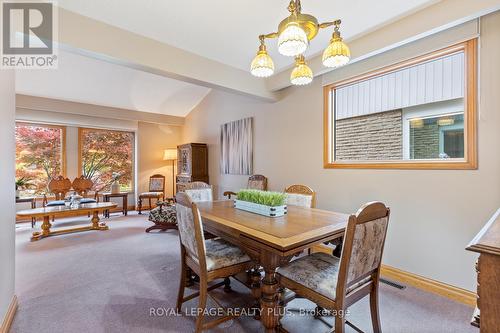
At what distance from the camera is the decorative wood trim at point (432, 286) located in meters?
2.06

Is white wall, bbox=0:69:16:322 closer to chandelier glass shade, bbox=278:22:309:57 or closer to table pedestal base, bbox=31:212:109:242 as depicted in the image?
chandelier glass shade, bbox=278:22:309:57

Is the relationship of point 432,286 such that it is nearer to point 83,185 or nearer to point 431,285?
point 431,285

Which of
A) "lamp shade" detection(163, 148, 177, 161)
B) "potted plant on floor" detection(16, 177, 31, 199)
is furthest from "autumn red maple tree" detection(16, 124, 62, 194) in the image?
"lamp shade" detection(163, 148, 177, 161)

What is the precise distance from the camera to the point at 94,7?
214 centimetres

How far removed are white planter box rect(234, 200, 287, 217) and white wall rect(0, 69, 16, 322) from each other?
1775 mm

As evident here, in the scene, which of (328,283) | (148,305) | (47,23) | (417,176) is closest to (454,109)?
(417,176)

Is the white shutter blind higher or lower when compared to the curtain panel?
higher

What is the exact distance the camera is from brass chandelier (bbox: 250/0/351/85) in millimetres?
1377

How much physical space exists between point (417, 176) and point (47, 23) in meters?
3.74

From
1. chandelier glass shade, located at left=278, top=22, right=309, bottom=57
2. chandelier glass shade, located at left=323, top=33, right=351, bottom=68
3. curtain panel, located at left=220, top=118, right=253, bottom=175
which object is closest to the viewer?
chandelier glass shade, located at left=278, top=22, right=309, bottom=57

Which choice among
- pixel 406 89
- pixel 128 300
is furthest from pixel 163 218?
pixel 406 89

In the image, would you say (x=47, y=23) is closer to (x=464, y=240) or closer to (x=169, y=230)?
(x=169, y=230)

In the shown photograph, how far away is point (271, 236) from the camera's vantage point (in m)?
1.43

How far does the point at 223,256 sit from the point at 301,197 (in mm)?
1137
